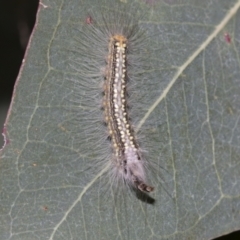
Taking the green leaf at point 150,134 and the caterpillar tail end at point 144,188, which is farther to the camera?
the caterpillar tail end at point 144,188

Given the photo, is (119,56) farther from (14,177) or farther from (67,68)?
(14,177)

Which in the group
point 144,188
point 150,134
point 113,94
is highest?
point 113,94

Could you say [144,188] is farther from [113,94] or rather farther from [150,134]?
[113,94]

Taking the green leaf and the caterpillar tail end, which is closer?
the green leaf

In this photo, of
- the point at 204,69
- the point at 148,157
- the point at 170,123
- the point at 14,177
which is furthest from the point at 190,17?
the point at 14,177

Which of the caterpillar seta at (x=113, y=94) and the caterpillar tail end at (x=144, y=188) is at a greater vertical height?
the caterpillar seta at (x=113, y=94)

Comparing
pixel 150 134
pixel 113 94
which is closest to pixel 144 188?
pixel 150 134

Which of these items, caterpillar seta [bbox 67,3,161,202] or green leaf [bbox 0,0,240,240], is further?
caterpillar seta [bbox 67,3,161,202]

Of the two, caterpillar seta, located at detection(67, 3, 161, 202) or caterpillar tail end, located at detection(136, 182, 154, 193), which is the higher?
caterpillar seta, located at detection(67, 3, 161, 202)
